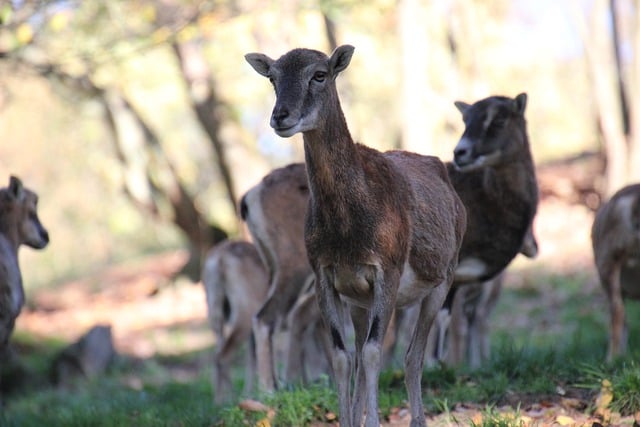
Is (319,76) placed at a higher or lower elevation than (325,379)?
higher

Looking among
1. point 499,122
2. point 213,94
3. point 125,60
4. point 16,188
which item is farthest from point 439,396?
point 213,94

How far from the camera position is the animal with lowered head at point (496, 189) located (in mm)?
9734

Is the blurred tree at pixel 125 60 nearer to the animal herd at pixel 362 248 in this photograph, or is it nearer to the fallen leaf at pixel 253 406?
the animal herd at pixel 362 248

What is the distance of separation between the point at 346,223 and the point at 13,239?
4.69m

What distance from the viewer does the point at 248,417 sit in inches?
291

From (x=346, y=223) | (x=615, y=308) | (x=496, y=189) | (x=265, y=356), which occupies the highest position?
(x=346, y=223)

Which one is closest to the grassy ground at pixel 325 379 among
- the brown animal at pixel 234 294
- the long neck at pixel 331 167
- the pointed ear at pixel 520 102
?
the brown animal at pixel 234 294

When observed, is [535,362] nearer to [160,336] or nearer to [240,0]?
[240,0]

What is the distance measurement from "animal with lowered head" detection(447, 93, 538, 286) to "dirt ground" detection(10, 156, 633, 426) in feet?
26.5

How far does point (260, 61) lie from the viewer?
6.82m

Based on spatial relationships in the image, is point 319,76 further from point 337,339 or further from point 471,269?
point 471,269

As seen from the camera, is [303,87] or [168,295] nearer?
[303,87]

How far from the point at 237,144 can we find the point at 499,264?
11226 mm

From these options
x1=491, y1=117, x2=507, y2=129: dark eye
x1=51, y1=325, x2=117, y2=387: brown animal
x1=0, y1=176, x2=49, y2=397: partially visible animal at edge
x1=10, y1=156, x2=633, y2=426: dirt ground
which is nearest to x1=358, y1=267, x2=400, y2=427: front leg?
x1=491, y1=117, x2=507, y2=129: dark eye
